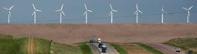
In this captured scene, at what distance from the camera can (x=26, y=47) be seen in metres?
113

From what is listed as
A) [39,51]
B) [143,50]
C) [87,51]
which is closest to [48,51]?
[39,51]

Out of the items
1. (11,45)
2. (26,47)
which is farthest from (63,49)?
(11,45)

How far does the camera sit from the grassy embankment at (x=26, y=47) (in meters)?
111

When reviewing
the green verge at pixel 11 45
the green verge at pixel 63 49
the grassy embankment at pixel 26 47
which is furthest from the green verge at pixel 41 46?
the green verge at pixel 11 45

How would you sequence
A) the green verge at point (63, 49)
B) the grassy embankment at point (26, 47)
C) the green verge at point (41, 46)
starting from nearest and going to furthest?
the grassy embankment at point (26, 47)
the green verge at point (41, 46)
the green verge at point (63, 49)

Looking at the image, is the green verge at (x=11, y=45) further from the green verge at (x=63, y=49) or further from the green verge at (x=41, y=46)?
the green verge at (x=63, y=49)

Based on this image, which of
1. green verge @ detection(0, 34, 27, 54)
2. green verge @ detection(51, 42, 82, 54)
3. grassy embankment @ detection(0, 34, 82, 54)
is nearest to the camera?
green verge @ detection(0, 34, 27, 54)

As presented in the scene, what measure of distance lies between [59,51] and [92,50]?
10.4 meters

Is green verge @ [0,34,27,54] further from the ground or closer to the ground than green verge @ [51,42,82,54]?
further from the ground

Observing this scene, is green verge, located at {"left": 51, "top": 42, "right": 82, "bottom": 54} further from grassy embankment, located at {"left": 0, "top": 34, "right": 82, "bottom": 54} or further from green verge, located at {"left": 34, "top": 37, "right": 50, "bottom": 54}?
green verge, located at {"left": 34, "top": 37, "right": 50, "bottom": 54}

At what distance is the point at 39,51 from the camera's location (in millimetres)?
111000

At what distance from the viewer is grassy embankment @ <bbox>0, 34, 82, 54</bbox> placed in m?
111

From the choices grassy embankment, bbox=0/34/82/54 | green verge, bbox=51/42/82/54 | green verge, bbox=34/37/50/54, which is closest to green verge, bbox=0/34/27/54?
grassy embankment, bbox=0/34/82/54

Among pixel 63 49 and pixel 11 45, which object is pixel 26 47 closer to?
pixel 11 45
